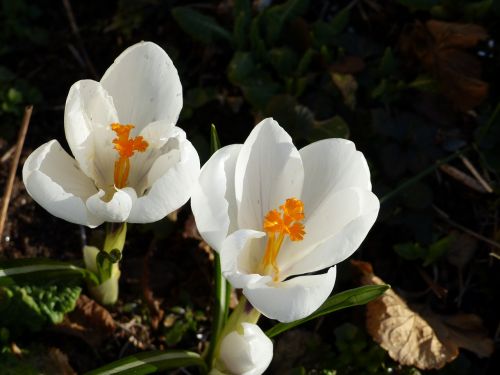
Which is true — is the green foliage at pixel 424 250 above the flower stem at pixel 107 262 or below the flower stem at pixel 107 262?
below

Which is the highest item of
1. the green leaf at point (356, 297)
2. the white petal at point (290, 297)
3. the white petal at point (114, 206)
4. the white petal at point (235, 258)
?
the white petal at point (114, 206)

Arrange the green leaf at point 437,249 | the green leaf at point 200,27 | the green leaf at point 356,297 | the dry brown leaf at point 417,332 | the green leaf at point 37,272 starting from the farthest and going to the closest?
the green leaf at point 200,27, the green leaf at point 437,249, the dry brown leaf at point 417,332, the green leaf at point 37,272, the green leaf at point 356,297

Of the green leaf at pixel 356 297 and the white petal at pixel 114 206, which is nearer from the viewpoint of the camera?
the white petal at pixel 114 206

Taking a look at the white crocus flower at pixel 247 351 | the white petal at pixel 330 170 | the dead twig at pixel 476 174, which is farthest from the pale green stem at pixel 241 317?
the dead twig at pixel 476 174

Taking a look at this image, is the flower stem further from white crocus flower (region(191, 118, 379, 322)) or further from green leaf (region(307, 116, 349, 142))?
green leaf (region(307, 116, 349, 142))

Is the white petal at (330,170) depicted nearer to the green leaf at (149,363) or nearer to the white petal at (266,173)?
the white petal at (266,173)

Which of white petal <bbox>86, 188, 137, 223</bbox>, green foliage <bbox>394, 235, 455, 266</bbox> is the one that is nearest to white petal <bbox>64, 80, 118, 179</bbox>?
white petal <bbox>86, 188, 137, 223</bbox>

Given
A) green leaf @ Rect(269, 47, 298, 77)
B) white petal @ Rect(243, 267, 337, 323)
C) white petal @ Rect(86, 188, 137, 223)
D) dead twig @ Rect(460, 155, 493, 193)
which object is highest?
white petal @ Rect(86, 188, 137, 223)
